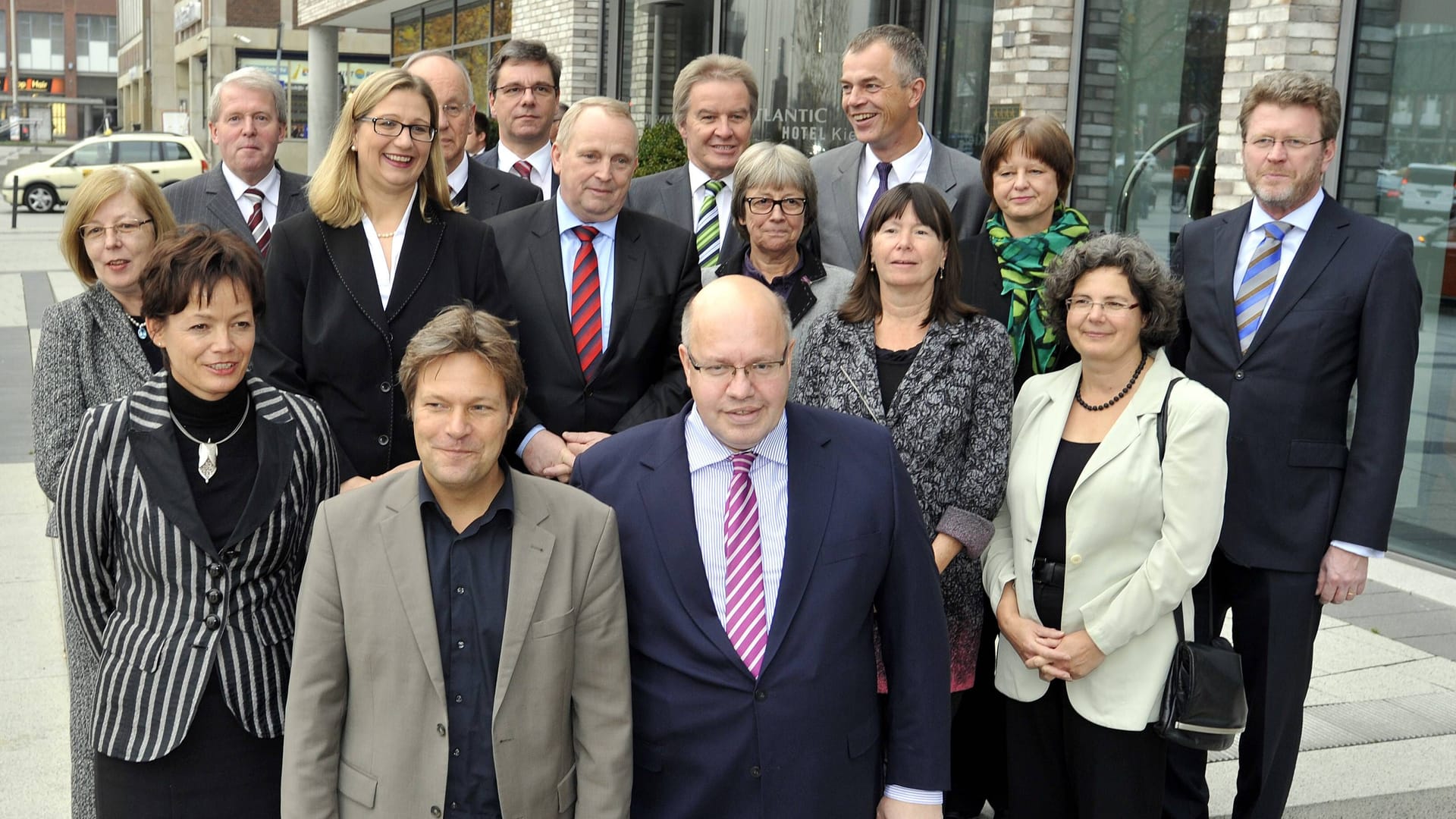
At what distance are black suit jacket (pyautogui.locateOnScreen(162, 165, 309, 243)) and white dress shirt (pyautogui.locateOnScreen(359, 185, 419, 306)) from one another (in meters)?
1.25

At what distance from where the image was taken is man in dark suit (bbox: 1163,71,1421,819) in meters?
3.81

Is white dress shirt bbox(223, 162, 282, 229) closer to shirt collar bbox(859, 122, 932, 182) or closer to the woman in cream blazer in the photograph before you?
shirt collar bbox(859, 122, 932, 182)

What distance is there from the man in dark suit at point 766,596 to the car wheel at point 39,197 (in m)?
34.1

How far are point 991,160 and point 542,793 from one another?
8.23ft

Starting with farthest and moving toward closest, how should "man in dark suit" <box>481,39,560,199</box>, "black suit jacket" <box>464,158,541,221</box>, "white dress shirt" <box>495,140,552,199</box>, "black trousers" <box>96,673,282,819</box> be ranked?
"white dress shirt" <box>495,140,552,199</box> < "man in dark suit" <box>481,39,560,199</box> < "black suit jacket" <box>464,158,541,221</box> < "black trousers" <box>96,673,282,819</box>

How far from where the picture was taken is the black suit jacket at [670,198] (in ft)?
16.5

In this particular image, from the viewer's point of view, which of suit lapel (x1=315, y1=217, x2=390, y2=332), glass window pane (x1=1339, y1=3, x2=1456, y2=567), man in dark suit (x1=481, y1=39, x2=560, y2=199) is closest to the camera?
suit lapel (x1=315, y1=217, x2=390, y2=332)

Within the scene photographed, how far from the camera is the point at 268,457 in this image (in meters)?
3.02

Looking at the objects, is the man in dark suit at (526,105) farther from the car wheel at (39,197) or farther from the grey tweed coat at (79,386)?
the car wheel at (39,197)

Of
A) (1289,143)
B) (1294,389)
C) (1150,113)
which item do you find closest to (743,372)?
(1294,389)

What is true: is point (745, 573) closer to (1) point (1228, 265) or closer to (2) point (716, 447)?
(2) point (716, 447)

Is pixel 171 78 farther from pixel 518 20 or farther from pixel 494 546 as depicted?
pixel 494 546

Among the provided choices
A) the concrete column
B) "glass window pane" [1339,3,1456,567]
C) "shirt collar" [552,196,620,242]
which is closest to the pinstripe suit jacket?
"shirt collar" [552,196,620,242]

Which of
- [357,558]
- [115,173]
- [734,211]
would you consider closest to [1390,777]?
[734,211]
